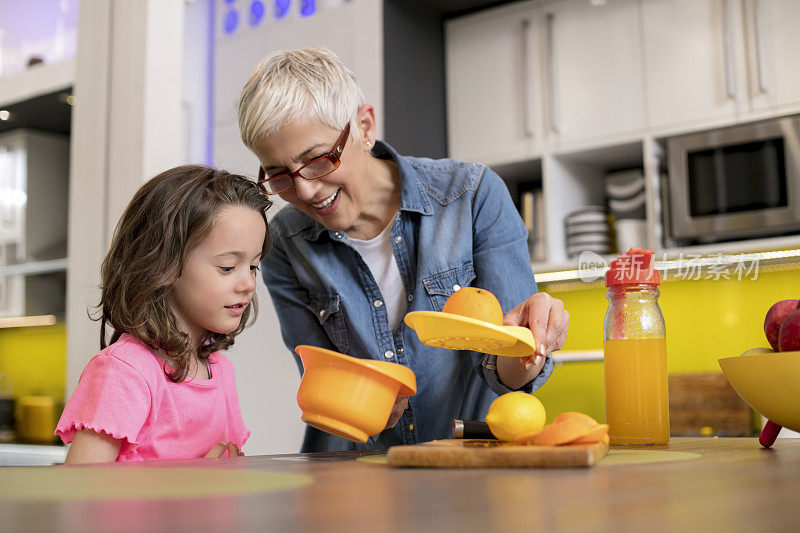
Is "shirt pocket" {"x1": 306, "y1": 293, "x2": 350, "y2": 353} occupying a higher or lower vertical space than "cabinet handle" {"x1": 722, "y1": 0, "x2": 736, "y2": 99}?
lower

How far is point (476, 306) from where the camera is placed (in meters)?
0.91

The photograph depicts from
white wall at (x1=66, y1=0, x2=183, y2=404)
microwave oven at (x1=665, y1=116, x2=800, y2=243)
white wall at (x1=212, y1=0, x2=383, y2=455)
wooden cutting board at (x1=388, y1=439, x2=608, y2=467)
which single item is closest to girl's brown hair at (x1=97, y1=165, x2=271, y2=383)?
wooden cutting board at (x1=388, y1=439, x2=608, y2=467)

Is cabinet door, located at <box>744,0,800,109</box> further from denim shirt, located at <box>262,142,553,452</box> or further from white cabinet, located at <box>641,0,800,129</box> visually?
denim shirt, located at <box>262,142,553,452</box>

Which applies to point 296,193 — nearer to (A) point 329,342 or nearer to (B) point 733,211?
(A) point 329,342

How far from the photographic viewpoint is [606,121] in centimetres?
326

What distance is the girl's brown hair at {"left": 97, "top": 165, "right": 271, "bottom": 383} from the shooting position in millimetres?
1273

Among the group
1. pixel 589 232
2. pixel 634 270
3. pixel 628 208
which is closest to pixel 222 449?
pixel 634 270

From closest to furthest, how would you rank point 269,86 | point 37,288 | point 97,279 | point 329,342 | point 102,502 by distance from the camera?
point 102,502 < point 269,86 < point 329,342 < point 97,279 < point 37,288

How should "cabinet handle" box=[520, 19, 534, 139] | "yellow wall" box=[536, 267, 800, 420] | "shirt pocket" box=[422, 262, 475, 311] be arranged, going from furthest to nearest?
"cabinet handle" box=[520, 19, 534, 139]
"yellow wall" box=[536, 267, 800, 420]
"shirt pocket" box=[422, 262, 475, 311]

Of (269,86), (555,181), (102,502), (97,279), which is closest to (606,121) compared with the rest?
(555,181)

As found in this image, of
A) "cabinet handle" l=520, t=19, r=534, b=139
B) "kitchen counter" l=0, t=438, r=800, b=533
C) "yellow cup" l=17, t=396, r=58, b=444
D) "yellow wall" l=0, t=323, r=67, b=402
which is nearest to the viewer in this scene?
"kitchen counter" l=0, t=438, r=800, b=533

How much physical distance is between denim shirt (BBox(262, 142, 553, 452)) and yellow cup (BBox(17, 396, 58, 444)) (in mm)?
1597

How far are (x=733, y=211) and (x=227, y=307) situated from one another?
87.6 inches

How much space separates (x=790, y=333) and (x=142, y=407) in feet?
2.82
